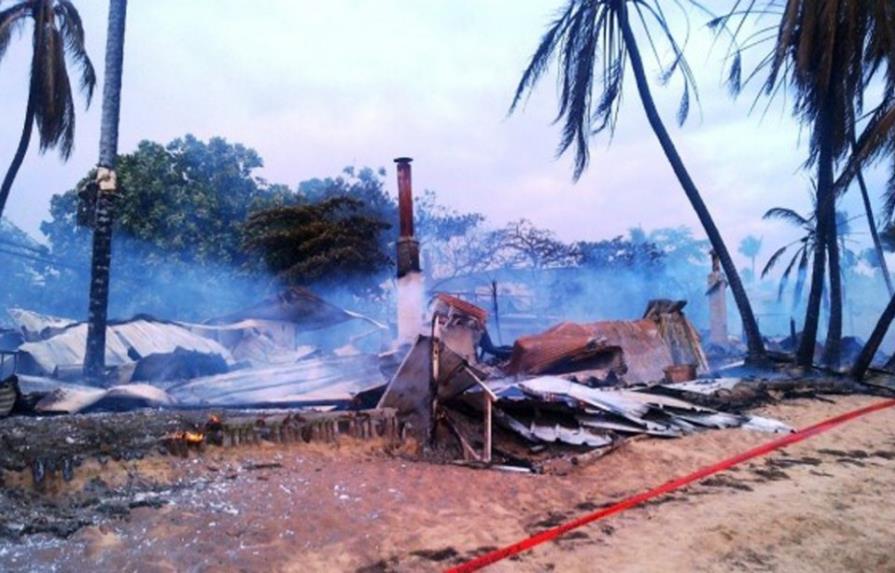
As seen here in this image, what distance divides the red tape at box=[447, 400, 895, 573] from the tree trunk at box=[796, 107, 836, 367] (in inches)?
136

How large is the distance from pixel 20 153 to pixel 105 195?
211 inches

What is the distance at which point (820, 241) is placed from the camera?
13531 millimetres

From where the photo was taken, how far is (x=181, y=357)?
12578 millimetres

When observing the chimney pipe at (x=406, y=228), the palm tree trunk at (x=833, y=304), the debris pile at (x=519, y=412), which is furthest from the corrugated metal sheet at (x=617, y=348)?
the palm tree trunk at (x=833, y=304)

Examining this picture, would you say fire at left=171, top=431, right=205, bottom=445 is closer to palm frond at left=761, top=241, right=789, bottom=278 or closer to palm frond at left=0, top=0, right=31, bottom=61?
palm frond at left=0, top=0, right=31, bottom=61

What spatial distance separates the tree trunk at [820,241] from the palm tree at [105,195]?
13203mm

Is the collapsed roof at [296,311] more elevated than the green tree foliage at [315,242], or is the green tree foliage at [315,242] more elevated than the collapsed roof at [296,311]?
the green tree foliage at [315,242]

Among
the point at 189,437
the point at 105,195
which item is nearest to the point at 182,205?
the point at 105,195

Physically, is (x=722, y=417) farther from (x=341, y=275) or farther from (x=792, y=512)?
(x=341, y=275)

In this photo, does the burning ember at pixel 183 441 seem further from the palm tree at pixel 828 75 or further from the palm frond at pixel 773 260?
the palm frond at pixel 773 260

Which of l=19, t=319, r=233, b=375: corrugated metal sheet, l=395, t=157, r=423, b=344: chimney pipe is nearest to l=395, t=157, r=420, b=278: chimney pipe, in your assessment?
l=395, t=157, r=423, b=344: chimney pipe

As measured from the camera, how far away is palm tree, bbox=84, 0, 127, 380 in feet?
36.9

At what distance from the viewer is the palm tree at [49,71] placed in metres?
14.5

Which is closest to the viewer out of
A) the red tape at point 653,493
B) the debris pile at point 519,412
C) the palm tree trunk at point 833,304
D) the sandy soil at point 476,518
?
the sandy soil at point 476,518
